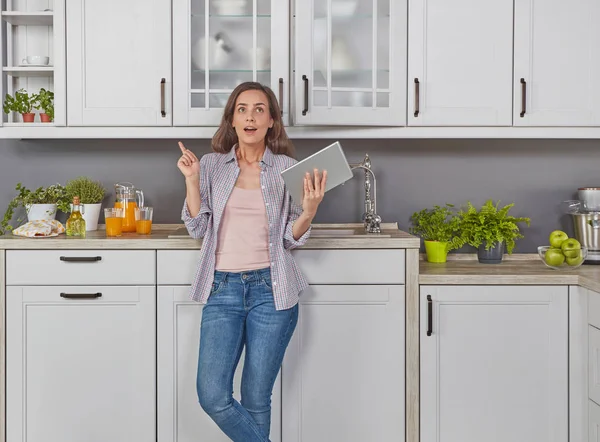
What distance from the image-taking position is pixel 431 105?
270 centimetres

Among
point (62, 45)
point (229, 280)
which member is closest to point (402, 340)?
point (229, 280)

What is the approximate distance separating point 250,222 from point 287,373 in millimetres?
683

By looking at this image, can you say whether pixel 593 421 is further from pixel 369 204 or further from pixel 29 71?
pixel 29 71

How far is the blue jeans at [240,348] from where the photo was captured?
6.61 feet

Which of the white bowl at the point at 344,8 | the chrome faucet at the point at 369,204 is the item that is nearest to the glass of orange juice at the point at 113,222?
the chrome faucet at the point at 369,204

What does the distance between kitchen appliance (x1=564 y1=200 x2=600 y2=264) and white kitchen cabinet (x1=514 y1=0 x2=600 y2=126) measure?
1.45 feet

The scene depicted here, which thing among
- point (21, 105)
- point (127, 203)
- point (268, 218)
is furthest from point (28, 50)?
point (268, 218)

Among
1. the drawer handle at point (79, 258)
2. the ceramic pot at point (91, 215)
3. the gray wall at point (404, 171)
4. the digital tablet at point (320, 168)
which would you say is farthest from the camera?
the gray wall at point (404, 171)

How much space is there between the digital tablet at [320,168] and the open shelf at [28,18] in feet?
4.74

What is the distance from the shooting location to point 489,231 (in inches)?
110

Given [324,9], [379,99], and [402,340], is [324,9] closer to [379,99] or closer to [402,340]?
[379,99]

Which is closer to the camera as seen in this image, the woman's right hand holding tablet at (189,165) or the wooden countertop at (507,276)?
the woman's right hand holding tablet at (189,165)

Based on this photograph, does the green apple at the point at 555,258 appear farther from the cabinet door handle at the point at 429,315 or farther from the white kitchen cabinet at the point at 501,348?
the cabinet door handle at the point at 429,315

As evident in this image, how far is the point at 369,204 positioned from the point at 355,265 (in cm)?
47
